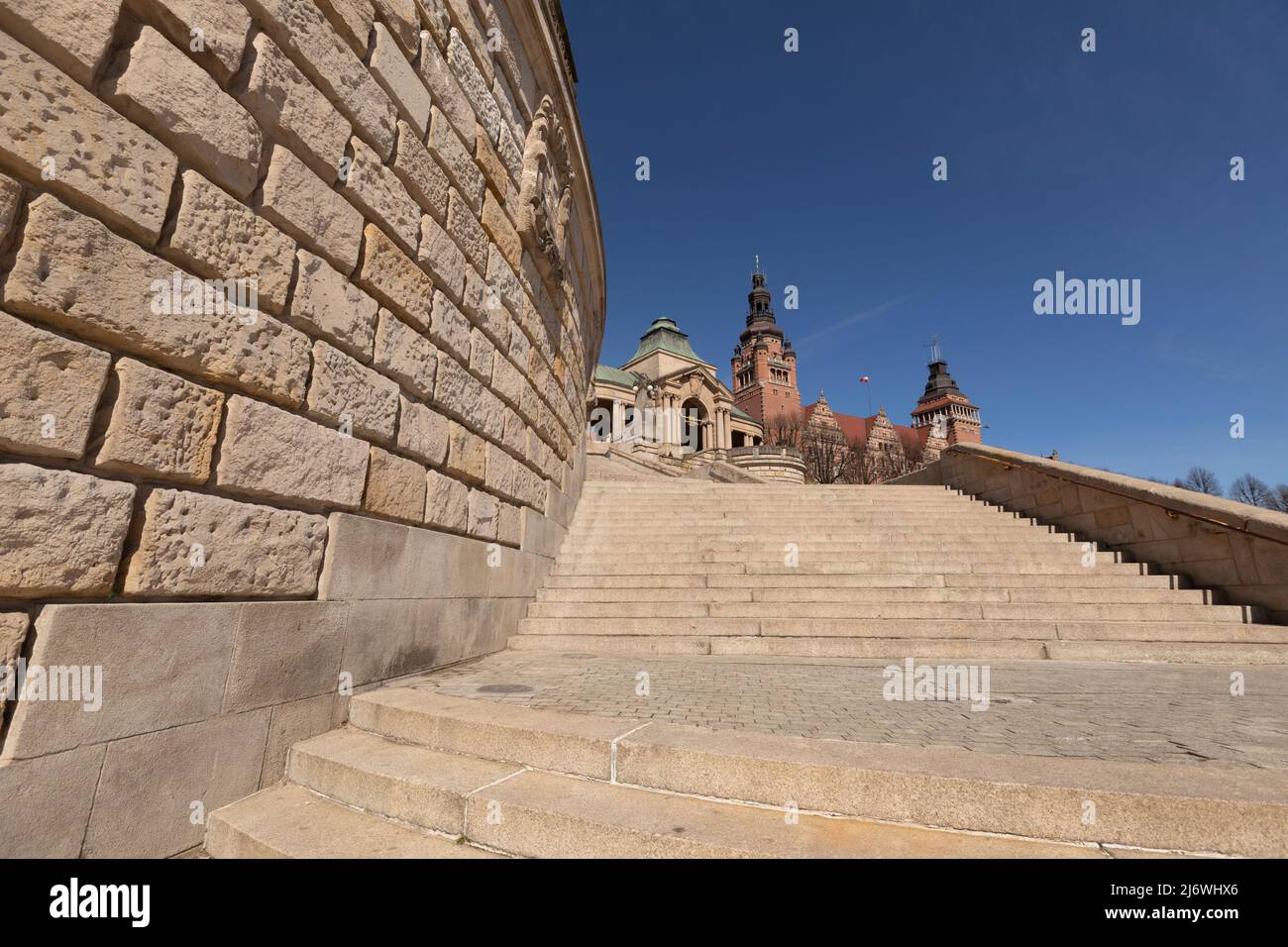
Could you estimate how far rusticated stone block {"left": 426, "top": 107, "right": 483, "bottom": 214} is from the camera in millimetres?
4332

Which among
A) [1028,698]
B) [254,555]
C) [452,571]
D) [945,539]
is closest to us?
[254,555]

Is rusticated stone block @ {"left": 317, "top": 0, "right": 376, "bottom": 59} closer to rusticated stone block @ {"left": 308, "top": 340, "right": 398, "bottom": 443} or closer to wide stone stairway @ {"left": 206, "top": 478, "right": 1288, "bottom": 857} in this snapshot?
rusticated stone block @ {"left": 308, "top": 340, "right": 398, "bottom": 443}

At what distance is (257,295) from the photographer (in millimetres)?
2812

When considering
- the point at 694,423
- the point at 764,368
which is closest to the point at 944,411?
the point at 764,368

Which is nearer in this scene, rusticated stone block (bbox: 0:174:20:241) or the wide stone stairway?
rusticated stone block (bbox: 0:174:20:241)

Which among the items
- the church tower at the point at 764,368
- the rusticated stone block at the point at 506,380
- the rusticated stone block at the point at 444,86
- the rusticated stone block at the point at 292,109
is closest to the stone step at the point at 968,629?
the rusticated stone block at the point at 506,380

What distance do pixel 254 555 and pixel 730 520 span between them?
25.4 feet

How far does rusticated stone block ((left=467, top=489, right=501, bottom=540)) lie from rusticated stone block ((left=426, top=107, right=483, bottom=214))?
2663 millimetres

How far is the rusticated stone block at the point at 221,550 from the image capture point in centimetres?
231

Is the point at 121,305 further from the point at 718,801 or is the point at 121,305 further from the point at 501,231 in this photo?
the point at 501,231

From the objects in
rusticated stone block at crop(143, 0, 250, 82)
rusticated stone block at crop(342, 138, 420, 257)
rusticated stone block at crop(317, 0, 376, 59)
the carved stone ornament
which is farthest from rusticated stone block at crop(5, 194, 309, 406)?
the carved stone ornament

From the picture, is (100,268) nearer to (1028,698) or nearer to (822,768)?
(822,768)

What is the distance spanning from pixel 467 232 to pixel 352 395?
2.19 meters
